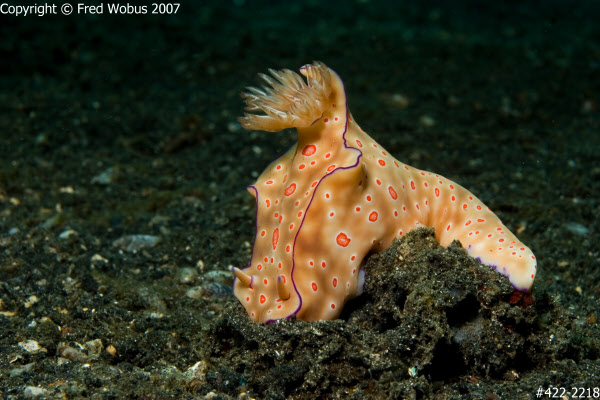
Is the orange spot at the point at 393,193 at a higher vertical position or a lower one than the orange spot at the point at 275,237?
higher

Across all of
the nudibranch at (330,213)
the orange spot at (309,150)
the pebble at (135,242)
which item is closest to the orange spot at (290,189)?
the nudibranch at (330,213)

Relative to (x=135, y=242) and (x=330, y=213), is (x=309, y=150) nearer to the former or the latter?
(x=330, y=213)

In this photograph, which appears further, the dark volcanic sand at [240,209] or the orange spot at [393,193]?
the orange spot at [393,193]

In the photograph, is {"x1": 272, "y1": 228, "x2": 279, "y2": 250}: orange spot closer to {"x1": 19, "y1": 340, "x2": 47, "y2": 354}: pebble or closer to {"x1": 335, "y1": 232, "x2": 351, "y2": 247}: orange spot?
{"x1": 335, "y1": 232, "x2": 351, "y2": 247}: orange spot

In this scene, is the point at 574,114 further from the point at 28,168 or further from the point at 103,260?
the point at 28,168

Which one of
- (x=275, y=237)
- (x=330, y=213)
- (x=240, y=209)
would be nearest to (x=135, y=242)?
(x=240, y=209)

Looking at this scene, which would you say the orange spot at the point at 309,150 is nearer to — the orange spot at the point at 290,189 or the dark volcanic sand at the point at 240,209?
the orange spot at the point at 290,189
